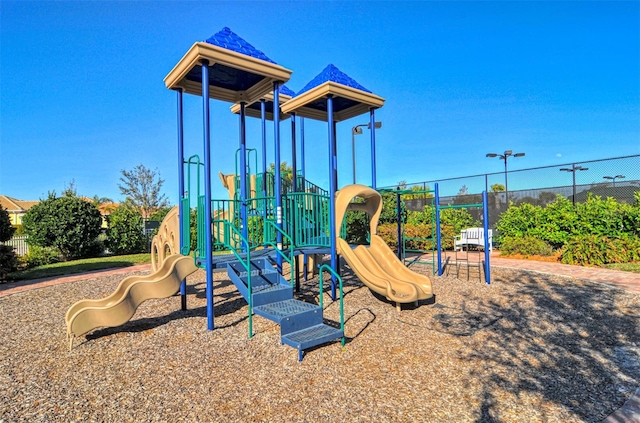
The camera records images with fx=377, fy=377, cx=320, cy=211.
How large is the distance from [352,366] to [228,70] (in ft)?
17.2

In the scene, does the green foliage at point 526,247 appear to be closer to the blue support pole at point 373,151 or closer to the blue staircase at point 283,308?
the blue support pole at point 373,151

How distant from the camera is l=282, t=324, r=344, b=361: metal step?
14.2ft

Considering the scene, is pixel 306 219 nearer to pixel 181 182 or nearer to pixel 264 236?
pixel 264 236

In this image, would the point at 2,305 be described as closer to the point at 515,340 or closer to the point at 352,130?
the point at 515,340

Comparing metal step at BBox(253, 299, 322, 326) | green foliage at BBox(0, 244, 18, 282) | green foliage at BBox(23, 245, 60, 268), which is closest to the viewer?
metal step at BBox(253, 299, 322, 326)

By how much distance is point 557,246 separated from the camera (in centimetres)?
1330

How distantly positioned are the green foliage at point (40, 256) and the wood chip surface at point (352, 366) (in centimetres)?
925

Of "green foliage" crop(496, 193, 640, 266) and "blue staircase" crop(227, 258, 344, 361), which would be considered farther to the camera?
"green foliage" crop(496, 193, 640, 266)

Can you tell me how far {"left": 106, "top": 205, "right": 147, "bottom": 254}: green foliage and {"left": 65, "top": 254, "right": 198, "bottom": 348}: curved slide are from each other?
13.8 metres

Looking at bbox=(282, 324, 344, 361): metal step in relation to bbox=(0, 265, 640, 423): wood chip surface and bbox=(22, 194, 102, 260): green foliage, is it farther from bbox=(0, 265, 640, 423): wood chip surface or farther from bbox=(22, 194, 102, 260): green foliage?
bbox=(22, 194, 102, 260): green foliage

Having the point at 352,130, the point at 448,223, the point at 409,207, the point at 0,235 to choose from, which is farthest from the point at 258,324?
the point at 409,207

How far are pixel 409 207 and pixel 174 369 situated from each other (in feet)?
58.3

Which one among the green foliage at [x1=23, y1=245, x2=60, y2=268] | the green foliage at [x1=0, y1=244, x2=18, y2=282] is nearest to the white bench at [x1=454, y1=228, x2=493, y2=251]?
the green foliage at [x1=0, y1=244, x2=18, y2=282]

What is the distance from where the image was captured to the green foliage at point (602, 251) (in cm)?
1062
